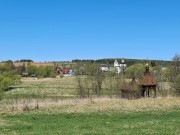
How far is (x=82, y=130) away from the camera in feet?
63.3

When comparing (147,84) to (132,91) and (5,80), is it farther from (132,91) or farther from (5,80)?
(5,80)

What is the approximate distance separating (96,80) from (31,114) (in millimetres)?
50405

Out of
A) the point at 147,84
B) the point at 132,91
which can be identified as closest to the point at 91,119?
the point at 147,84

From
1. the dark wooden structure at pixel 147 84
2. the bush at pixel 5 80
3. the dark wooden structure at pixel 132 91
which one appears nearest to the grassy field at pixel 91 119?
the dark wooden structure at pixel 132 91

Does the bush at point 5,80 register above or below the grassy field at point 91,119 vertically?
above

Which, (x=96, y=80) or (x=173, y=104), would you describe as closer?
(x=173, y=104)

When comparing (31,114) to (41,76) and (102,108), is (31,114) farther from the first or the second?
(41,76)

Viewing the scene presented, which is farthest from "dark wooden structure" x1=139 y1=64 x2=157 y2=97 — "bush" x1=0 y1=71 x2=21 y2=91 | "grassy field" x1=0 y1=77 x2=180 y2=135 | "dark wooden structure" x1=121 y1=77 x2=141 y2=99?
"bush" x1=0 y1=71 x2=21 y2=91

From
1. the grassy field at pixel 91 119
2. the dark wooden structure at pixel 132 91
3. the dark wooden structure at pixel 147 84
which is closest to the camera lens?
the grassy field at pixel 91 119

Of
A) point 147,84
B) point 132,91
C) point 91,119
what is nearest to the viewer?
point 91,119

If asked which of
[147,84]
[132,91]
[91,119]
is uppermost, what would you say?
[147,84]

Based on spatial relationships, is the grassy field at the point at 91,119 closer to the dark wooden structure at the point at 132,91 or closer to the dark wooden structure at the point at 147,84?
the dark wooden structure at the point at 132,91

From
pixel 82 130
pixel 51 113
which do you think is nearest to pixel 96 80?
pixel 51 113

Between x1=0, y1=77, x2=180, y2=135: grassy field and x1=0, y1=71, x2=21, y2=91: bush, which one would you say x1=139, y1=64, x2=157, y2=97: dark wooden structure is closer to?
x1=0, y1=77, x2=180, y2=135: grassy field
